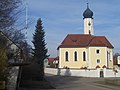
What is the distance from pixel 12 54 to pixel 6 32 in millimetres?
4299

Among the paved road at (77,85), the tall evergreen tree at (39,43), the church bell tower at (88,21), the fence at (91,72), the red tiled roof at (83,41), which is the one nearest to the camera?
the paved road at (77,85)

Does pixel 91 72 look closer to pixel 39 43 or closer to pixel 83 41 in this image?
pixel 39 43

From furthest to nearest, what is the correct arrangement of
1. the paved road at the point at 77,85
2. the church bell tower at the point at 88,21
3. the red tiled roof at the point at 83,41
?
the church bell tower at the point at 88,21, the red tiled roof at the point at 83,41, the paved road at the point at 77,85

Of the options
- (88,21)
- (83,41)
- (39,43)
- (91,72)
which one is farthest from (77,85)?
(88,21)

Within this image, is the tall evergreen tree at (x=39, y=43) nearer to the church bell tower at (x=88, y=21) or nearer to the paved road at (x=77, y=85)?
the paved road at (x=77, y=85)

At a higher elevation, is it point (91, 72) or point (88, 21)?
point (88, 21)

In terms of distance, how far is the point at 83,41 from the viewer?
101 metres

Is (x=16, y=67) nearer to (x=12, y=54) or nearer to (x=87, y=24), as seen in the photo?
(x=12, y=54)

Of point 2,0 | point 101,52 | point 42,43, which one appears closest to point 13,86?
point 2,0

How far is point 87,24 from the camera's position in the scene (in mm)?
109438

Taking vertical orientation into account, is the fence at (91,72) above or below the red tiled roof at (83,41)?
below

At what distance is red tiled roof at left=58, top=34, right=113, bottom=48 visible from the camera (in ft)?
321

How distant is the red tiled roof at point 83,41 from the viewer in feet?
321

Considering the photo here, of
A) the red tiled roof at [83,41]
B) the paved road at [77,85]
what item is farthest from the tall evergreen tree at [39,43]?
the red tiled roof at [83,41]
